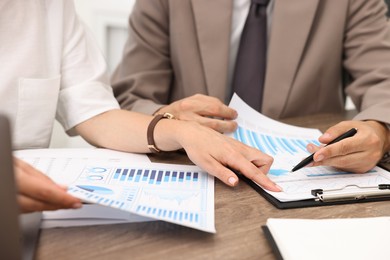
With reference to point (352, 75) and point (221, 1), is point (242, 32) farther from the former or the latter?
point (352, 75)

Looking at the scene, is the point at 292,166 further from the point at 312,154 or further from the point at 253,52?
the point at 253,52

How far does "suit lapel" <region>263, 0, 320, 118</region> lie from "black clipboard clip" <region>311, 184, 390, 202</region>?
54 centimetres

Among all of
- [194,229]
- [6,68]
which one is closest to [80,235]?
[194,229]

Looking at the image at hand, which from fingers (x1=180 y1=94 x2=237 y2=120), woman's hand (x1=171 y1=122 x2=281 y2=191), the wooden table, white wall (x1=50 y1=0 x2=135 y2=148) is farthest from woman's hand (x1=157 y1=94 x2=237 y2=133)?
white wall (x1=50 y1=0 x2=135 y2=148)

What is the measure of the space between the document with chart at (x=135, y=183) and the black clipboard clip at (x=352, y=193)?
0.52 ft

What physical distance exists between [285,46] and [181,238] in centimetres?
78

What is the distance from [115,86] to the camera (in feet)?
3.82

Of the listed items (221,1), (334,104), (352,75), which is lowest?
(334,104)

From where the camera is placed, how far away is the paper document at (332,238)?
0.45 meters

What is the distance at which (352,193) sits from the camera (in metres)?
0.62

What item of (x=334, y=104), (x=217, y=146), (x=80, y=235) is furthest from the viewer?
(x=334, y=104)

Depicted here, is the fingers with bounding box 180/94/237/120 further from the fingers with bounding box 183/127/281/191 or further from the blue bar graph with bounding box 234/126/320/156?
the fingers with bounding box 183/127/281/191

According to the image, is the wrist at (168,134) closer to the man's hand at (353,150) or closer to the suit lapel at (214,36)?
the man's hand at (353,150)

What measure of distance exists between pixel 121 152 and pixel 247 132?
0.26m
